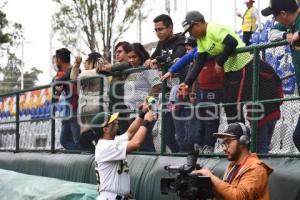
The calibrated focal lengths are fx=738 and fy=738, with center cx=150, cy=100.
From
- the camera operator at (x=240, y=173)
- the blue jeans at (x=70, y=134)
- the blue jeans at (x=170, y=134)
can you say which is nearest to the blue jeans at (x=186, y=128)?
the blue jeans at (x=170, y=134)

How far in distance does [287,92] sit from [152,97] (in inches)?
91.1

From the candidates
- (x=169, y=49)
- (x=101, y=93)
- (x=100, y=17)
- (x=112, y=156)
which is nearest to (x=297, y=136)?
(x=112, y=156)

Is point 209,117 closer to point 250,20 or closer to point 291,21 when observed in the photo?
point 291,21

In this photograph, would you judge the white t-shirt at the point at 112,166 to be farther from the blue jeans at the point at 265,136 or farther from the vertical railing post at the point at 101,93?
the vertical railing post at the point at 101,93

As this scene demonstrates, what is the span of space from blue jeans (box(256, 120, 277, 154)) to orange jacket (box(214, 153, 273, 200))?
4.66 ft

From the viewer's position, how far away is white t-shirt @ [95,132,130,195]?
7765mm

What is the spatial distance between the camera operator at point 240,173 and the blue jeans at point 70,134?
18.2 ft

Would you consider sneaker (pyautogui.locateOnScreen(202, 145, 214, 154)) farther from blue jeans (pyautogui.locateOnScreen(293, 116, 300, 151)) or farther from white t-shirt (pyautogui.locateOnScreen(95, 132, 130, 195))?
blue jeans (pyautogui.locateOnScreen(293, 116, 300, 151))

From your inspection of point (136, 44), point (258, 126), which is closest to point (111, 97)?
point (136, 44)

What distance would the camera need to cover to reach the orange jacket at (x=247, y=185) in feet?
18.3

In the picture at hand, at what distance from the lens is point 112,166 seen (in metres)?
7.88

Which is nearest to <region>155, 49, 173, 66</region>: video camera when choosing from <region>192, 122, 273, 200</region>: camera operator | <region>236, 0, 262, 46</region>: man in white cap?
<region>192, 122, 273, 200</region>: camera operator

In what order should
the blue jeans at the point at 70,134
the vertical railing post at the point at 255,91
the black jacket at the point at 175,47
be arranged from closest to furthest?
the vertical railing post at the point at 255,91, the black jacket at the point at 175,47, the blue jeans at the point at 70,134

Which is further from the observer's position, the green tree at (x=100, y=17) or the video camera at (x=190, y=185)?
the green tree at (x=100, y=17)
